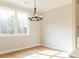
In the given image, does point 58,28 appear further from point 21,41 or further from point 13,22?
point 13,22

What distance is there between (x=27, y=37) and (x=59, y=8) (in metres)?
2.68

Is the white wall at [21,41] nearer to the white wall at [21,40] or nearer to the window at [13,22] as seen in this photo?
the white wall at [21,40]

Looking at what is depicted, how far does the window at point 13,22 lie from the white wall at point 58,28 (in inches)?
57.5

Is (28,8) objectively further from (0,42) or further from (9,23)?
(0,42)

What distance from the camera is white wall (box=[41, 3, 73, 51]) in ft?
20.0

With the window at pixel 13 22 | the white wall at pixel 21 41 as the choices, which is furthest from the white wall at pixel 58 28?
the window at pixel 13 22

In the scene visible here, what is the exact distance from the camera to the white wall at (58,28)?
20.0 ft

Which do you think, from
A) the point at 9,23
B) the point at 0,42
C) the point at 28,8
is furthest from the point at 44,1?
the point at 0,42

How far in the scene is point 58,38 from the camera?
6.61 meters

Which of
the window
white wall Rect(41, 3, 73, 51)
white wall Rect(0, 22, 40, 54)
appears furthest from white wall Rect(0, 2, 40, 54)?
white wall Rect(41, 3, 73, 51)

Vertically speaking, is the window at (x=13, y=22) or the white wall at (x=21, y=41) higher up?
the window at (x=13, y=22)

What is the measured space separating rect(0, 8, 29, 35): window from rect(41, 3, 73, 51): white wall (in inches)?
57.5

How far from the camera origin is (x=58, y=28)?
260 inches

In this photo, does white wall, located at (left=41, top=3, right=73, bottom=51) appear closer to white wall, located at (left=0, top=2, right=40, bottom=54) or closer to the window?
white wall, located at (left=0, top=2, right=40, bottom=54)
